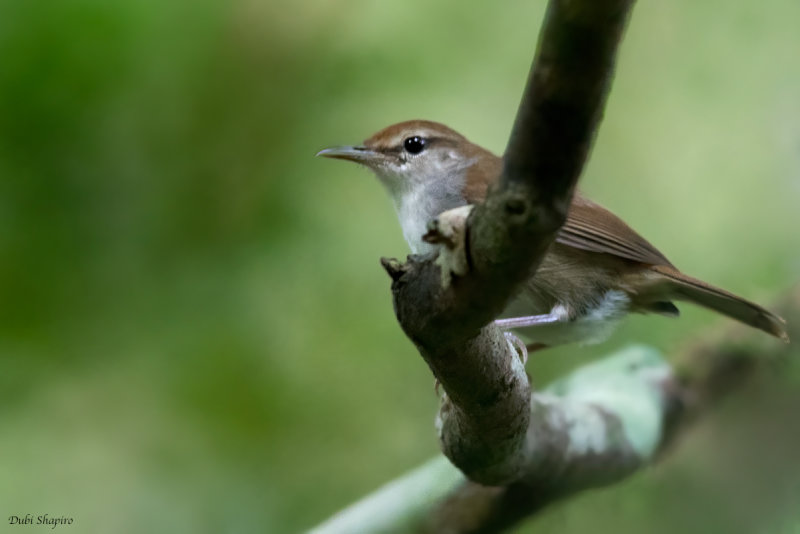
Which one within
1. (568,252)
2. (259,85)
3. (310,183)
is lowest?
(568,252)

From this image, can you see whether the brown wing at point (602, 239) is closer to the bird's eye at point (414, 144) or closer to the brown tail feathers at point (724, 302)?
the brown tail feathers at point (724, 302)

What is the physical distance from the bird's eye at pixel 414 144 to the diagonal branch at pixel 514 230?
5.74 ft

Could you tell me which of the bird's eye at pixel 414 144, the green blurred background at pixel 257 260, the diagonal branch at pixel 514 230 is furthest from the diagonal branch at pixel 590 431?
the bird's eye at pixel 414 144

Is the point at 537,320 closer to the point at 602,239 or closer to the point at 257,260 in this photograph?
the point at 602,239

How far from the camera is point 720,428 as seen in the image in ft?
15.3

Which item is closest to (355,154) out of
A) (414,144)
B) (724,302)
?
(414,144)

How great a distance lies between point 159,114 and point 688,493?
3.37 metres

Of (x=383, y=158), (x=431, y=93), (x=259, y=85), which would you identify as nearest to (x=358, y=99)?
(x=431, y=93)

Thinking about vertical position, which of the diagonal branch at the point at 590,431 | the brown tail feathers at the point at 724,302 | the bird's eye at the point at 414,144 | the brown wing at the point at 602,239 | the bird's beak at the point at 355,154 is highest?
the bird's eye at the point at 414,144

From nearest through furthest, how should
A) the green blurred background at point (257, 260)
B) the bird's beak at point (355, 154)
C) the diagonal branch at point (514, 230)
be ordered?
1. the diagonal branch at point (514, 230)
2. the green blurred background at point (257, 260)
3. the bird's beak at point (355, 154)

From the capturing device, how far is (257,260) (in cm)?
430

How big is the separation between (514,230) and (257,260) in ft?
9.83

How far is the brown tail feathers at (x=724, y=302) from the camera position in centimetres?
318

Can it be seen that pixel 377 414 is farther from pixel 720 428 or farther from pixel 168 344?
pixel 720 428
